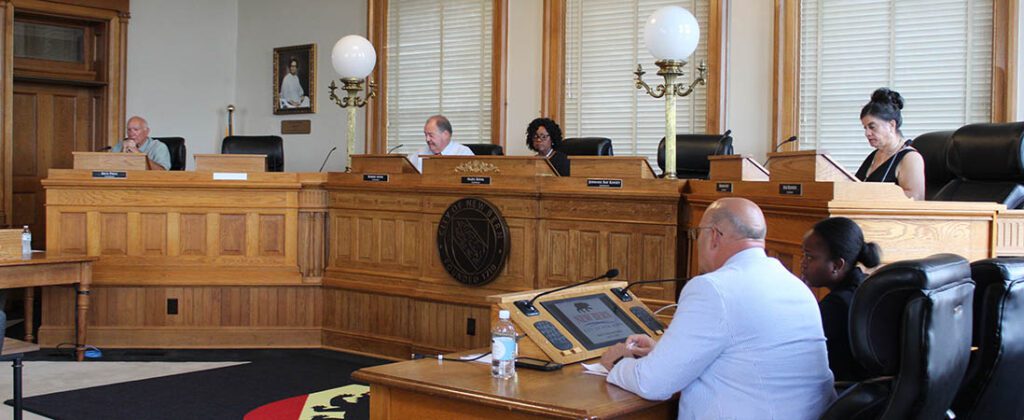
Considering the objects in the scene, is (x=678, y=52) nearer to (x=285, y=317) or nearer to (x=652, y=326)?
(x=652, y=326)

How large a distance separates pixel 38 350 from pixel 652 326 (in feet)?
16.3

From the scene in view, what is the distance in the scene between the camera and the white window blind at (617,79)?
303 inches

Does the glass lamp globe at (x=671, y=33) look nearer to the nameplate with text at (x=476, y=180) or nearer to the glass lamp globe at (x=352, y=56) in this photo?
the nameplate with text at (x=476, y=180)

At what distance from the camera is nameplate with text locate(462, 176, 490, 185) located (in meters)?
5.93

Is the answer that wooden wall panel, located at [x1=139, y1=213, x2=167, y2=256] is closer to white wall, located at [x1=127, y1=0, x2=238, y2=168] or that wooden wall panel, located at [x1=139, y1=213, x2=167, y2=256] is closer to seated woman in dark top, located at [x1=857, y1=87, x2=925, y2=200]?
white wall, located at [x1=127, y1=0, x2=238, y2=168]

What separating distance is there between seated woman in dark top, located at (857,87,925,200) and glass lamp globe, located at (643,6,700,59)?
106 centimetres

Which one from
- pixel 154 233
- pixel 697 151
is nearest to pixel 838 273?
pixel 697 151

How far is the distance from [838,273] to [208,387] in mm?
3844

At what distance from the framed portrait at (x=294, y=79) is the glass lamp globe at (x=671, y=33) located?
4.90m

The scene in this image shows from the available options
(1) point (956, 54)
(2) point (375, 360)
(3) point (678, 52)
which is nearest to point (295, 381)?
(2) point (375, 360)

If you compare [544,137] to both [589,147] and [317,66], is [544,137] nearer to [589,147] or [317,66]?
[589,147]

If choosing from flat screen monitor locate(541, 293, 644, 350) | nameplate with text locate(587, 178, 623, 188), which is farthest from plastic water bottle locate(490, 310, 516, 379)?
nameplate with text locate(587, 178, 623, 188)

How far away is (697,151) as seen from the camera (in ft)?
21.7

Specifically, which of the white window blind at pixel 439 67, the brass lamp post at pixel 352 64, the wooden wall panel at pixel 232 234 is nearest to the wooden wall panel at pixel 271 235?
the wooden wall panel at pixel 232 234
